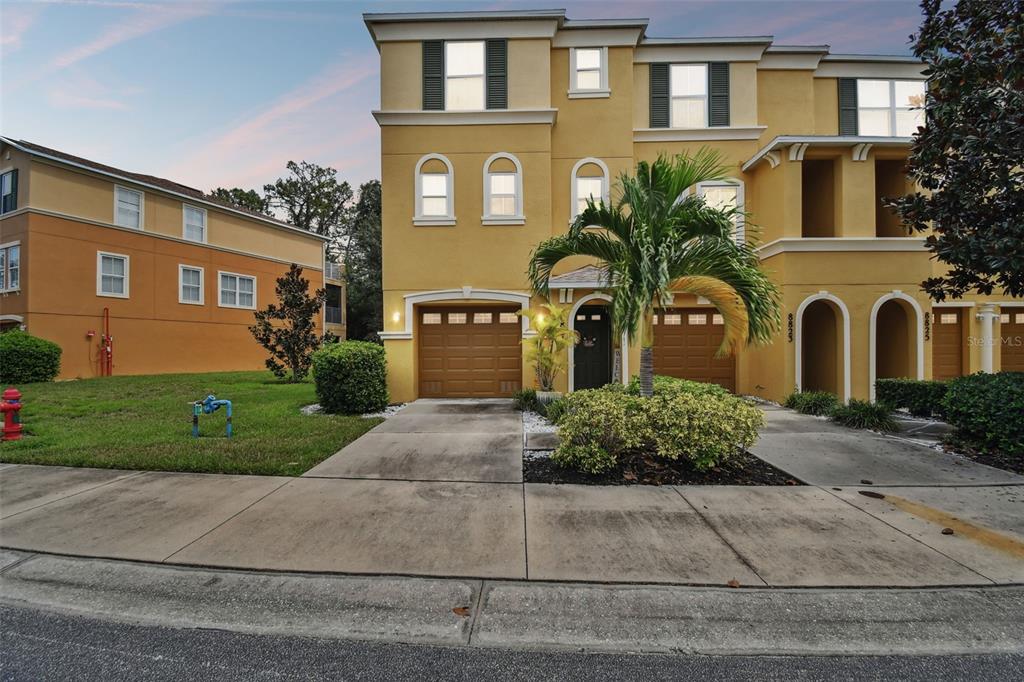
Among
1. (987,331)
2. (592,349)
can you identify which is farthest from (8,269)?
(987,331)

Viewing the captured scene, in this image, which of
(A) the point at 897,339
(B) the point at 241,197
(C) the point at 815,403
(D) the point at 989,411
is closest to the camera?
(D) the point at 989,411

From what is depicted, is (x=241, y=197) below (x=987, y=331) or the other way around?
the other way around

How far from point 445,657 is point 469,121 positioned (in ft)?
37.9

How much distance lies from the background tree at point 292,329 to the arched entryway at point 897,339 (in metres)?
16.5

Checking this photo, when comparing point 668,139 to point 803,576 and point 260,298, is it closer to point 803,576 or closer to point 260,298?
point 803,576

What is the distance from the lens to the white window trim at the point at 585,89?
1166 cm

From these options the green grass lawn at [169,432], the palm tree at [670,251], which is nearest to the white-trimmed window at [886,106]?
the palm tree at [670,251]

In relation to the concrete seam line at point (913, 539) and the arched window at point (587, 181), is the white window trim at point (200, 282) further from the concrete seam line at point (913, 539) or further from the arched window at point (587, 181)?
the concrete seam line at point (913, 539)

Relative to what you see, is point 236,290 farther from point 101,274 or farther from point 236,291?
point 101,274

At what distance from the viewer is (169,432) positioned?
293 inches

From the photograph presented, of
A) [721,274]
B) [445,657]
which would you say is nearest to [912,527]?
[721,274]

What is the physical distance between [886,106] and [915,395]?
9240 mm

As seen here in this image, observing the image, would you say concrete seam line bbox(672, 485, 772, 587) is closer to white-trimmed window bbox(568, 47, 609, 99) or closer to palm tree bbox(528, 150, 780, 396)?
palm tree bbox(528, 150, 780, 396)

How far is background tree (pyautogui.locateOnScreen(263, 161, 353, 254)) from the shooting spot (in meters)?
36.2
